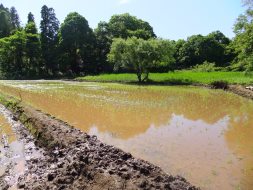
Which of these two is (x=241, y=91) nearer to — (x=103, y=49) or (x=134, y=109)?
(x=134, y=109)

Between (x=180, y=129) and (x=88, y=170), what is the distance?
7.19m

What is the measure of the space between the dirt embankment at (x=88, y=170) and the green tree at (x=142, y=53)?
28.0 m

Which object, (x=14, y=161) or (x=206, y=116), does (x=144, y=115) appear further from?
(x=14, y=161)

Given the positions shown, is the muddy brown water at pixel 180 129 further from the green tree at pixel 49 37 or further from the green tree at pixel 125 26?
the green tree at pixel 125 26

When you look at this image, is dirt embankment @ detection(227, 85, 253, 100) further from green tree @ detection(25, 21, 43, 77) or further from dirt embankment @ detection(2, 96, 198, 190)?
green tree @ detection(25, 21, 43, 77)

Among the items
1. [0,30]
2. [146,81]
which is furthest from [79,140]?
[0,30]

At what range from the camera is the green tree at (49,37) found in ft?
186

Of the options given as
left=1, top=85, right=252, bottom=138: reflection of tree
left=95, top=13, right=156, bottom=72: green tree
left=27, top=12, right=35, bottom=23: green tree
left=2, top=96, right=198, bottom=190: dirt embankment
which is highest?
left=27, top=12, right=35, bottom=23: green tree

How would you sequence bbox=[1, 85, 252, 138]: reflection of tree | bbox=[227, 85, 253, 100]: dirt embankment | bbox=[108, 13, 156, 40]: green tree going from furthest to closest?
bbox=[108, 13, 156, 40]: green tree < bbox=[227, 85, 253, 100]: dirt embankment < bbox=[1, 85, 252, 138]: reflection of tree

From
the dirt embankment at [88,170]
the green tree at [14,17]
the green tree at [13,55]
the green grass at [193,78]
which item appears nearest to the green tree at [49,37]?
the green tree at [13,55]

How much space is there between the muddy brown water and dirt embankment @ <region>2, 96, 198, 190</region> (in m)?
1.14

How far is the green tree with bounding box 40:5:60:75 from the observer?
5656 centimetres

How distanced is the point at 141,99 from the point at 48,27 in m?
38.6

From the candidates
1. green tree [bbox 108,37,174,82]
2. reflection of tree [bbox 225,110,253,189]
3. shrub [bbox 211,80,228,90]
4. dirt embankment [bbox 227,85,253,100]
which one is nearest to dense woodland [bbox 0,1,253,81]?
green tree [bbox 108,37,174,82]
